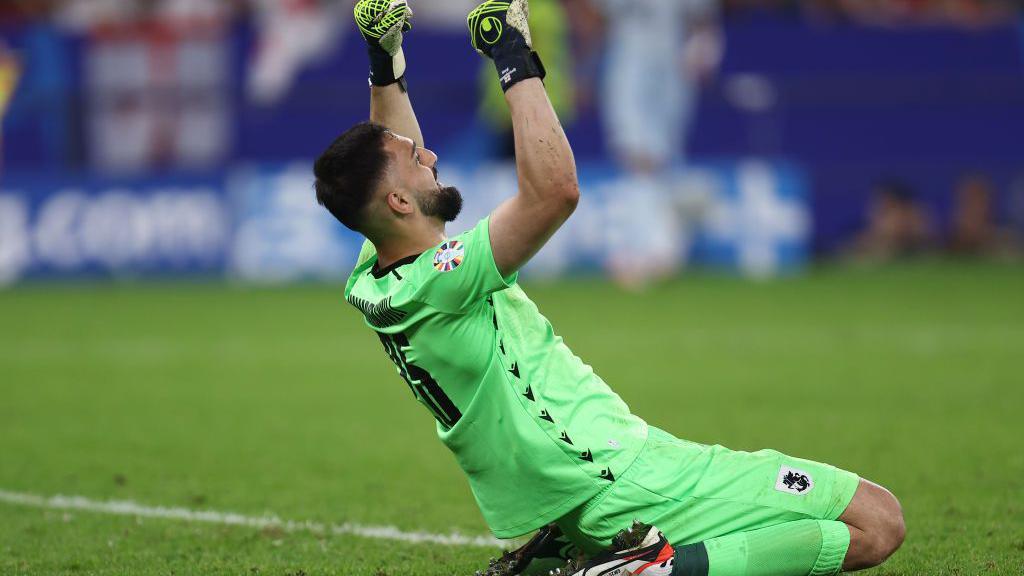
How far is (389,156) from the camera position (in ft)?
13.9

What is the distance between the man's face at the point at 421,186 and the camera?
423cm

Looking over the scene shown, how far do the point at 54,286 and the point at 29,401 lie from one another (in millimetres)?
7846

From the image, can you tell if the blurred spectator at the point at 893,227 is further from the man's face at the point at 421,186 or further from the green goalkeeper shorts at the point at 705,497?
the man's face at the point at 421,186

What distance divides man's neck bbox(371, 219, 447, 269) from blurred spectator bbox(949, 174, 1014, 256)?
14495 mm

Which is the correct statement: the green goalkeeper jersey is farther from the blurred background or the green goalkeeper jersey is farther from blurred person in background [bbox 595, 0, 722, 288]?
the blurred background

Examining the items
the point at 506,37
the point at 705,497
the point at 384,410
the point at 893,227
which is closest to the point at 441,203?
the point at 506,37

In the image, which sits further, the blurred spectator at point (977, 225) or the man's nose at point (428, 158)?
the blurred spectator at point (977, 225)

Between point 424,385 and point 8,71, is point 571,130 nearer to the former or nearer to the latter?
point 8,71

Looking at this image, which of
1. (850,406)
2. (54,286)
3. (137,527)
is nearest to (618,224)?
(54,286)

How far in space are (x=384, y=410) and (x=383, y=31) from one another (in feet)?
13.8

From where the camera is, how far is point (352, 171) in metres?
4.18

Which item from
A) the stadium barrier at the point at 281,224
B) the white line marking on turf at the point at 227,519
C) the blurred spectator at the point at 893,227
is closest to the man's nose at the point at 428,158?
the white line marking on turf at the point at 227,519

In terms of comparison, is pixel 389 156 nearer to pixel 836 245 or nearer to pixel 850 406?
pixel 850 406

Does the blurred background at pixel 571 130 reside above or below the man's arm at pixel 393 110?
below
